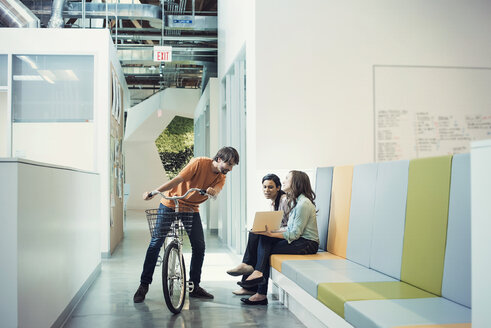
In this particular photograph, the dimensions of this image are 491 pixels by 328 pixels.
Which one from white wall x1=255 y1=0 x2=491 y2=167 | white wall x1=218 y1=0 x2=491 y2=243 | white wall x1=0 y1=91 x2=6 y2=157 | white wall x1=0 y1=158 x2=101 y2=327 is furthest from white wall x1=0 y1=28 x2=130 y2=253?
white wall x1=255 y1=0 x2=491 y2=167

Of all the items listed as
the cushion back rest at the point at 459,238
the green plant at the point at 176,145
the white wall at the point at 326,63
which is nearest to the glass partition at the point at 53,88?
the white wall at the point at 326,63

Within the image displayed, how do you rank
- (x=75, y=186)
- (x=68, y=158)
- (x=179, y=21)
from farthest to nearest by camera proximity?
1. (x=179, y=21)
2. (x=68, y=158)
3. (x=75, y=186)

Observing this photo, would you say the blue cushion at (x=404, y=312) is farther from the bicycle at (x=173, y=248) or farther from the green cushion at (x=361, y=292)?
the bicycle at (x=173, y=248)

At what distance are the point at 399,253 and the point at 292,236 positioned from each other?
46.7 inches

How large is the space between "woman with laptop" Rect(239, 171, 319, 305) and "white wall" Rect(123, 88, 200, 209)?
483 inches

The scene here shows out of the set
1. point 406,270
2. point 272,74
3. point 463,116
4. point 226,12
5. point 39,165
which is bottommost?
point 406,270

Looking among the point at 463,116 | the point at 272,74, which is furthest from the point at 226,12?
the point at 463,116

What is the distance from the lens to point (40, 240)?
124 inches

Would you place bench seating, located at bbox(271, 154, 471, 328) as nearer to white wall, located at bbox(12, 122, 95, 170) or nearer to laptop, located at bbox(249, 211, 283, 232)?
laptop, located at bbox(249, 211, 283, 232)

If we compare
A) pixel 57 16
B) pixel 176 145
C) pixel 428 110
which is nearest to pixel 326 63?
pixel 428 110

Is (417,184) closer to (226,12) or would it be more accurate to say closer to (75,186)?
(75,186)

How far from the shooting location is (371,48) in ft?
18.9

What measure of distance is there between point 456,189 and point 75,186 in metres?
3.09

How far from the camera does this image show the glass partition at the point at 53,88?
7.52m
